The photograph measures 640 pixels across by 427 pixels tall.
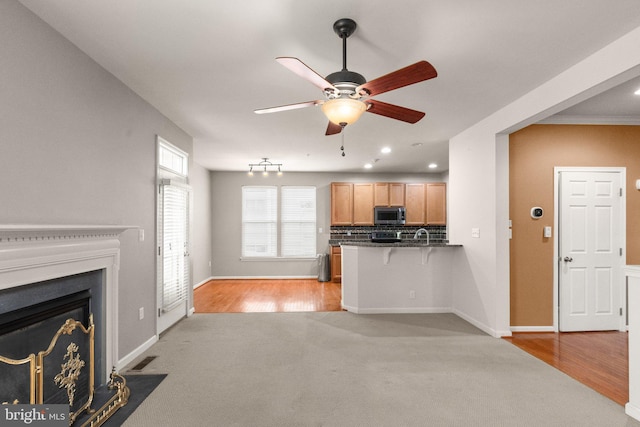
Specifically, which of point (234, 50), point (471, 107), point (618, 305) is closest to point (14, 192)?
point (234, 50)

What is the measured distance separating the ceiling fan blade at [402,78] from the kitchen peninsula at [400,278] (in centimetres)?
310

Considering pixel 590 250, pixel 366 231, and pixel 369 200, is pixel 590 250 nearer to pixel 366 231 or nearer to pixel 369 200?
pixel 369 200

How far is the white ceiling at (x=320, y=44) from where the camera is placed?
1978 millimetres

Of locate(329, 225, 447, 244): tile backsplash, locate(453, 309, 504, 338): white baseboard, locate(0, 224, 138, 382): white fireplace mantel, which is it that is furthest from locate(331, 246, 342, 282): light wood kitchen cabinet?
locate(0, 224, 138, 382): white fireplace mantel

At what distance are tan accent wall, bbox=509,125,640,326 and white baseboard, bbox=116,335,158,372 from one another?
417 cm

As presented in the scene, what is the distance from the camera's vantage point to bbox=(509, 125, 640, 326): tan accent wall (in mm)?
4016

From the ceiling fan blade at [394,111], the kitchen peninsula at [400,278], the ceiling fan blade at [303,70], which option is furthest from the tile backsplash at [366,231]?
the ceiling fan blade at [303,70]

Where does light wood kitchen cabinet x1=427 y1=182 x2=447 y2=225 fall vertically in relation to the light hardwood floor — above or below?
above

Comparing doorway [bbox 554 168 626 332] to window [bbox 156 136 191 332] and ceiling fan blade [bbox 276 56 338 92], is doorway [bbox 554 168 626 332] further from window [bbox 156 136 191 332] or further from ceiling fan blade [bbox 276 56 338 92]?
window [bbox 156 136 191 332]

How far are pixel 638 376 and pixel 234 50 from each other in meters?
3.64

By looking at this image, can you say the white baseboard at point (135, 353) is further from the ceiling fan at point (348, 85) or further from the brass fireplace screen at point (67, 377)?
the ceiling fan at point (348, 85)

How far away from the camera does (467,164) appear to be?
4555mm

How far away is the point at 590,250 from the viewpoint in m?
4.04

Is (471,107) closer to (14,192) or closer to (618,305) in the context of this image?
(618,305)
